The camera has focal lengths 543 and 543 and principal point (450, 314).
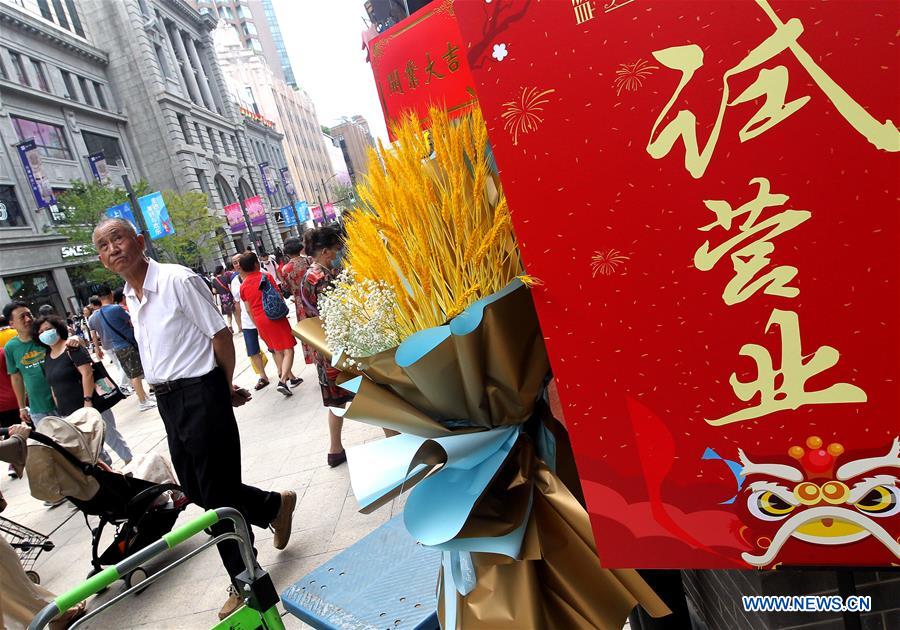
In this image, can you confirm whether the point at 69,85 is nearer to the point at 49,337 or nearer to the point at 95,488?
the point at 49,337

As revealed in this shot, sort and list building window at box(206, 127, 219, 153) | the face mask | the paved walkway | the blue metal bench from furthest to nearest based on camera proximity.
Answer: building window at box(206, 127, 219, 153) < the face mask < the paved walkway < the blue metal bench

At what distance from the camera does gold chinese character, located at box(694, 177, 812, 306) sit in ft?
1.98

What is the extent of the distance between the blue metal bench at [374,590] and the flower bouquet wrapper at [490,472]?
406 millimetres

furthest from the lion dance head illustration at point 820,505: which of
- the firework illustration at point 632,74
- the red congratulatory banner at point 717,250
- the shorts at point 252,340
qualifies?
the shorts at point 252,340

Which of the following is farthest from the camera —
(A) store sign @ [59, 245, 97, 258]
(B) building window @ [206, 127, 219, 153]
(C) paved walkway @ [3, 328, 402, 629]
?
(B) building window @ [206, 127, 219, 153]

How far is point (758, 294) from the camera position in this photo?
63 centimetres

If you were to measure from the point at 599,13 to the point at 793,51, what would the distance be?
8.1 inches

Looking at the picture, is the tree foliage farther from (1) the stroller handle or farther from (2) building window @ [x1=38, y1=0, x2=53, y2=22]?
(1) the stroller handle

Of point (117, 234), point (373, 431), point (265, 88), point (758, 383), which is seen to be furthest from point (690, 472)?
point (265, 88)

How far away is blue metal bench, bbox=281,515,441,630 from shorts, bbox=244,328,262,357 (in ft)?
19.9

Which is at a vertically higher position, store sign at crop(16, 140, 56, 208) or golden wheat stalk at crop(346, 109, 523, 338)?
store sign at crop(16, 140, 56, 208)

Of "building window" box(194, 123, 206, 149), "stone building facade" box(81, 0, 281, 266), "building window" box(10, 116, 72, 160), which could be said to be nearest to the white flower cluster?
"building window" box(10, 116, 72, 160)

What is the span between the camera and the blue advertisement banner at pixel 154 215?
1845cm

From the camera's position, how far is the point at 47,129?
2455 centimetres
